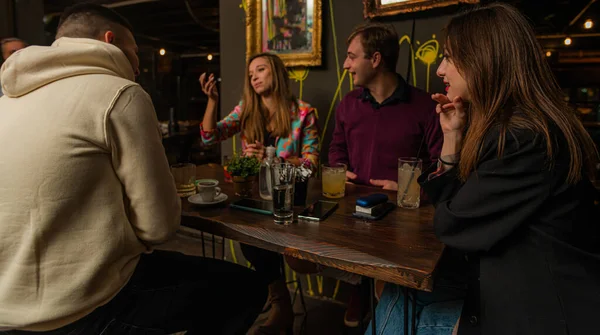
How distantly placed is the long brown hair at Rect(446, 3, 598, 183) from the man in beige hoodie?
91 cm

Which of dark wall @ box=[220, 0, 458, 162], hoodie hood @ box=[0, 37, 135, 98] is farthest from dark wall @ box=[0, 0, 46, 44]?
hoodie hood @ box=[0, 37, 135, 98]

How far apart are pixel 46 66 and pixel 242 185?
0.78m

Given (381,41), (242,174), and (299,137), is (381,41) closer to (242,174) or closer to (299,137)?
(299,137)

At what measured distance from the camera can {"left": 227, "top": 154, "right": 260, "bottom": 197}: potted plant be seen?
1.55 meters

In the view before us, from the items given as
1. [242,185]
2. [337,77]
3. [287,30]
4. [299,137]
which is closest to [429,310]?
[242,185]

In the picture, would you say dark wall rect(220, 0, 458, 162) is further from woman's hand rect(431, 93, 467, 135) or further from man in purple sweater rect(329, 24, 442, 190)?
woman's hand rect(431, 93, 467, 135)

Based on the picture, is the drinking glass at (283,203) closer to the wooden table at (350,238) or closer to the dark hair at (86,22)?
the wooden table at (350,238)

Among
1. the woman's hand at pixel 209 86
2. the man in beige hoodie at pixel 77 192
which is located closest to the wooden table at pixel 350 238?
the man in beige hoodie at pixel 77 192

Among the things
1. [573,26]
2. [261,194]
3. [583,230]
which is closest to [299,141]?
[261,194]

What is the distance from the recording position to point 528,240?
0.99 m

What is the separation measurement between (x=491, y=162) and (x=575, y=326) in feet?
1.42

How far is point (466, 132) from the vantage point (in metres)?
1.21

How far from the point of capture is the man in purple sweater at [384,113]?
2010 mm

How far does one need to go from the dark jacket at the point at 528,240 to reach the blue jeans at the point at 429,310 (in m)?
0.18
